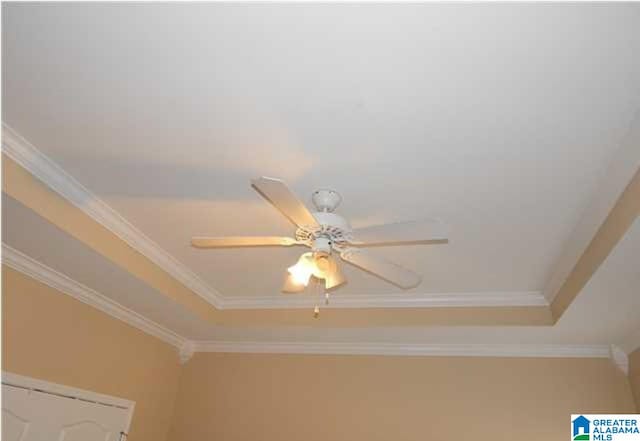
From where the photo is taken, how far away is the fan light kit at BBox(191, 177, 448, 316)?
163 cm

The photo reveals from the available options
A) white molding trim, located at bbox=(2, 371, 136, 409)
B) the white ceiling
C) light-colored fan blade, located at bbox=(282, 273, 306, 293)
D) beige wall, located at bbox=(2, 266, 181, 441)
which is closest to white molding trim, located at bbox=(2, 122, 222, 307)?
the white ceiling

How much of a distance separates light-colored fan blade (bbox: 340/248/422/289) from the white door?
1973 mm

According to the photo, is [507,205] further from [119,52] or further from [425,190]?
[119,52]

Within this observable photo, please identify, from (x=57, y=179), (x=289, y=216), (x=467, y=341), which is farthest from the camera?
(x=467, y=341)

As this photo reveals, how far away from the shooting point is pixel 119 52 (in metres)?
1.42

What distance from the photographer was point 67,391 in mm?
2723

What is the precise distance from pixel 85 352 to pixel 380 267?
2091 millimetres

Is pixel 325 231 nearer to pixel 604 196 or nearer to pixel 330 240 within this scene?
pixel 330 240

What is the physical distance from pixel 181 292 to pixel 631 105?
2.56m

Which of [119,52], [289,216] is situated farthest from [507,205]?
[119,52]

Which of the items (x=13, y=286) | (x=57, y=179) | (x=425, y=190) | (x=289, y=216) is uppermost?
(x=425, y=190)

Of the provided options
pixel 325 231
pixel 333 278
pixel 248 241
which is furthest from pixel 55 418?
pixel 325 231

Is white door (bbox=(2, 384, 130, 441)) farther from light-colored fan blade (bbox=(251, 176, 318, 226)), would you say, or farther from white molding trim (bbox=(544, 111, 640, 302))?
white molding trim (bbox=(544, 111, 640, 302))

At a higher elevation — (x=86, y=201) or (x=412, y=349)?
(x=86, y=201)
